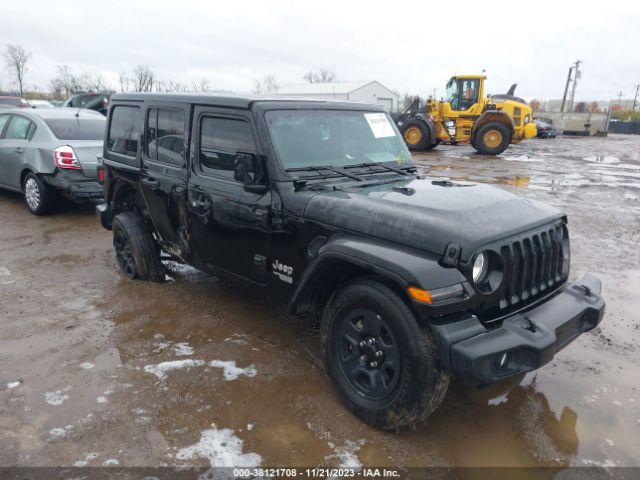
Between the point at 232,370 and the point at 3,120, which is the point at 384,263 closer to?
the point at 232,370

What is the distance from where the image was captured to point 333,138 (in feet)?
12.5

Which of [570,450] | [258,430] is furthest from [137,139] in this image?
[570,450]

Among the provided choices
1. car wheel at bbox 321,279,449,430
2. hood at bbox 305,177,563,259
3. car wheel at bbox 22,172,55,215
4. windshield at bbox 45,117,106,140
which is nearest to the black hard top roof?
hood at bbox 305,177,563,259

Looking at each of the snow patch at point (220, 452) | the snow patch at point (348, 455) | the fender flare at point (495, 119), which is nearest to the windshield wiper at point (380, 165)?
the snow patch at point (348, 455)

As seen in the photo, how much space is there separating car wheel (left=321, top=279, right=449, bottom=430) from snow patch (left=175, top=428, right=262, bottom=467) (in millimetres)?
695

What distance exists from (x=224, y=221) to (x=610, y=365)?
3130mm

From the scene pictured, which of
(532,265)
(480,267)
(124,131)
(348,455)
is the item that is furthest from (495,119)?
(348,455)

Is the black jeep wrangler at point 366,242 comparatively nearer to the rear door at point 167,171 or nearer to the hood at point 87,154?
the rear door at point 167,171

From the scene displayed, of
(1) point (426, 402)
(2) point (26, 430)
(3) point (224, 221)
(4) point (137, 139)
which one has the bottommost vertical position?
(2) point (26, 430)

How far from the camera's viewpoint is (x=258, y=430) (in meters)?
2.91

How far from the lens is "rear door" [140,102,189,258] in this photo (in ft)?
13.5

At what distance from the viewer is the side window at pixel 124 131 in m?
4.74

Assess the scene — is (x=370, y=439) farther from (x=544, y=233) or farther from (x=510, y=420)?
(x=544, y=233)

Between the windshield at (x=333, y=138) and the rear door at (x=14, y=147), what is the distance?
601 cm
